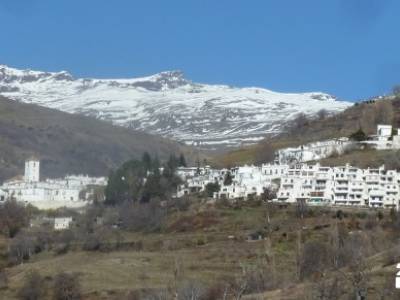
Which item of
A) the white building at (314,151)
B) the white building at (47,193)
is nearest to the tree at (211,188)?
the white building at (314,151)

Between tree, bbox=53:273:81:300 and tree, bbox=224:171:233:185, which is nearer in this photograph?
tree, bbox=53:273:81:300

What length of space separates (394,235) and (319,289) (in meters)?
29.3

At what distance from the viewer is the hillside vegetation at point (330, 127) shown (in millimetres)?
129650

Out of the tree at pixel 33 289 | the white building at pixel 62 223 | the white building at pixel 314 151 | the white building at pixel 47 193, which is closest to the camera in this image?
the tree at pixel 33 289

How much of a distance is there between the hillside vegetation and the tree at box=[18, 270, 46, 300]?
149 feet

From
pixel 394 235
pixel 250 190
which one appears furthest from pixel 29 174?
pixel 394 235

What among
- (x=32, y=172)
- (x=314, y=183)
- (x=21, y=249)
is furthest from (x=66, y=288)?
(x=32, y=172)

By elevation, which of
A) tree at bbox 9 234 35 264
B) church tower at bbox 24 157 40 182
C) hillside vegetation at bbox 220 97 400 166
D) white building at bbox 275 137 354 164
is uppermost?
hillside vegetation at bbox 220 97 400 166

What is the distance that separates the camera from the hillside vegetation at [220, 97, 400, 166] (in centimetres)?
12965

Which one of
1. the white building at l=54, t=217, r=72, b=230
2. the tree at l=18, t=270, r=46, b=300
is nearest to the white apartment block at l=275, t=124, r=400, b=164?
the white building at l=54, t=217, r=72, b=230

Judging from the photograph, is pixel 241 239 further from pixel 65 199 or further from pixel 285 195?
pixel 65 199

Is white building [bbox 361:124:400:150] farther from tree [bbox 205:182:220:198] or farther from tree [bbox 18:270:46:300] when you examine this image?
tree [bbox 18:270:46:300]

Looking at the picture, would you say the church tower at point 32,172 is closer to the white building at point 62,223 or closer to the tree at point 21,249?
the white building at point 62,223

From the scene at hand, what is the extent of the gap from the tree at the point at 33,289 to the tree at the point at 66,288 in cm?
104
